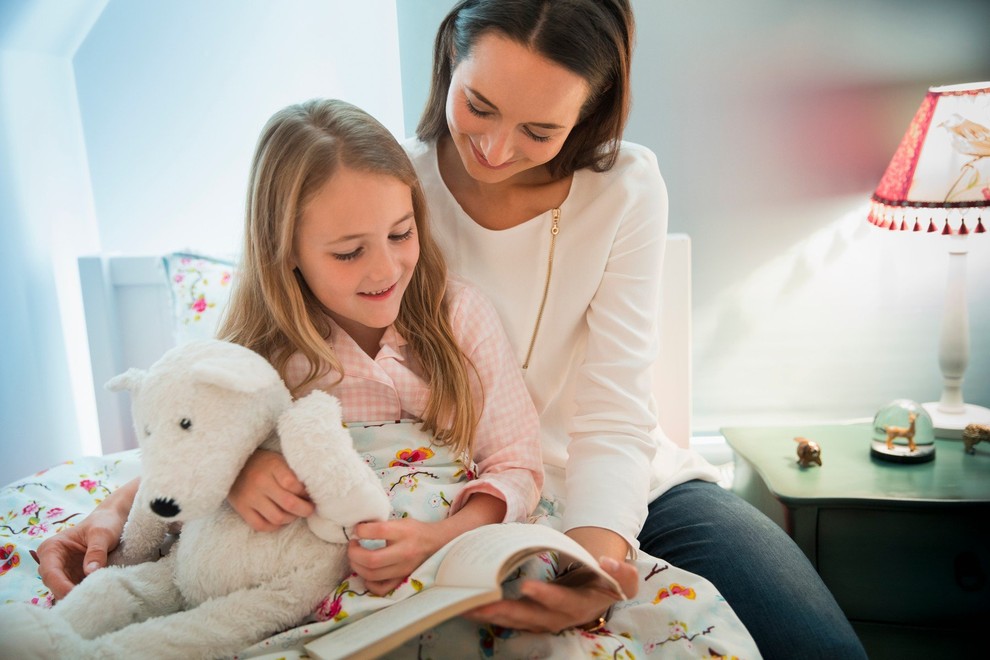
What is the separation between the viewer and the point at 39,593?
104cm

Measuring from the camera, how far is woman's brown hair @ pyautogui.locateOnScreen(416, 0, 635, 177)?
103 cm

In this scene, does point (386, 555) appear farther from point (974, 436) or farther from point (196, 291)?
point (974, 436)

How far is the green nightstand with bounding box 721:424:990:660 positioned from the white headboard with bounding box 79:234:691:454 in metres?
0.28

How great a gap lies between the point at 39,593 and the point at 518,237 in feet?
2.71

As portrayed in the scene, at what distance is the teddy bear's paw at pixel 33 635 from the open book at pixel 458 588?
24 centimetres

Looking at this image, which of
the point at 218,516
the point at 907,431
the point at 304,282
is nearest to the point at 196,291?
the point at 304,282

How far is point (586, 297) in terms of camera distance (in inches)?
50.3

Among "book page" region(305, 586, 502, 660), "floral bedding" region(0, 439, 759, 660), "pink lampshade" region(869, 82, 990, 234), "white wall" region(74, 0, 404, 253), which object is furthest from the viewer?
"white wall" region(74, 0, 404, 253)

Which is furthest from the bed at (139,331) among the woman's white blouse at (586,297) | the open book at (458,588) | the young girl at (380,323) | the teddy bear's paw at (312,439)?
the open book at (458,588)

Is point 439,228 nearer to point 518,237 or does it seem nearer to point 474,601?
point 518,237

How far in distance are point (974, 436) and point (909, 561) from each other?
310mm

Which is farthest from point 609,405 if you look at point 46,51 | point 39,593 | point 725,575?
point 46,51

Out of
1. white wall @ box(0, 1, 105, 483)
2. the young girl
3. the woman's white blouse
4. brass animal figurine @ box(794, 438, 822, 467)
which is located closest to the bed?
white wall @ box(0, 1, 105, 483)

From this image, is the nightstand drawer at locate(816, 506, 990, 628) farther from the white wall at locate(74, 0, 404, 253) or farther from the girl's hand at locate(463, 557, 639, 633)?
the white wall at locate(74, 0, 404, 253)
